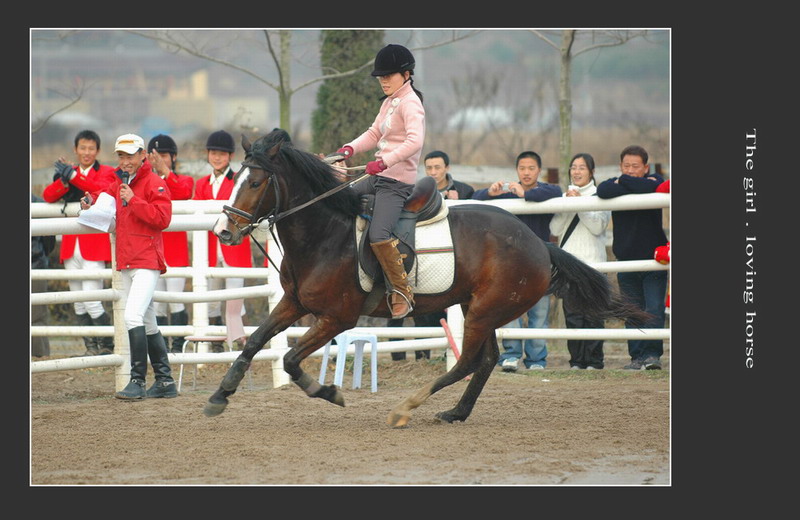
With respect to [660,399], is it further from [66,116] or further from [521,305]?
[66,116]

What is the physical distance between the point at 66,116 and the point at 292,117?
3.34m

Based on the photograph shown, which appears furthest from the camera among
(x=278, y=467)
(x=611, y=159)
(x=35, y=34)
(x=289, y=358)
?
(x=611, y=159)

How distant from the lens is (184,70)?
15125 millimetres

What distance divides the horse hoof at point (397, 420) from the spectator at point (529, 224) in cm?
262

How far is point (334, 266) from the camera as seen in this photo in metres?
6.61

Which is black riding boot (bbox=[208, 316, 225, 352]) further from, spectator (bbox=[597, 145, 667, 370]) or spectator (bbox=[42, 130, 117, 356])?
spectator (bbox=[597, 145, 667, 370])

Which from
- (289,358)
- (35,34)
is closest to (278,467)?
(289,358)

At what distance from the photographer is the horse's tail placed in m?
7.28

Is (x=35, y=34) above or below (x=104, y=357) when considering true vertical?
above

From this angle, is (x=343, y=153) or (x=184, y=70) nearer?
(x=343, y=153)

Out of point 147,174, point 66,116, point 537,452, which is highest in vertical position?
point 66,116

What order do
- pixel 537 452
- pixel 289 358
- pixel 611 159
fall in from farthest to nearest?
pixel 611 159 < pixel 289 358 < pixel 537 452

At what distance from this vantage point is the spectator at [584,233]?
9156 mm

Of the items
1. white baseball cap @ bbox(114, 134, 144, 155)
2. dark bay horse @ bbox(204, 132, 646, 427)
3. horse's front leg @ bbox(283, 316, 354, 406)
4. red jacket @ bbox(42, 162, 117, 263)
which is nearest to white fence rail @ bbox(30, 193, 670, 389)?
red jacket @ bbox(42, 162, 117, 263)
